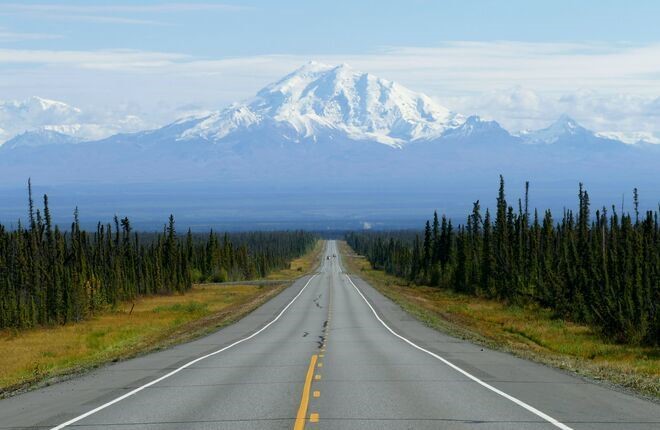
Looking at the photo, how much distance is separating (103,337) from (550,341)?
29.7 m

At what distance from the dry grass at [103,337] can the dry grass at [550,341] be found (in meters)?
14.9

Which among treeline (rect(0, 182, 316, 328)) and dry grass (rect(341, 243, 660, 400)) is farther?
treeline (rect(0, 182, 316, 328))

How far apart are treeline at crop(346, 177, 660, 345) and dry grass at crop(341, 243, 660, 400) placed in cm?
165

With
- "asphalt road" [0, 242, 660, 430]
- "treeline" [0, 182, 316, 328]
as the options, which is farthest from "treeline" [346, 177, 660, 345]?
"treeline" [0, 182, 316, 328]

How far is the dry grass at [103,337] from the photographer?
3966 cm

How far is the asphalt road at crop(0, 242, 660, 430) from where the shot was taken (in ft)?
51.8

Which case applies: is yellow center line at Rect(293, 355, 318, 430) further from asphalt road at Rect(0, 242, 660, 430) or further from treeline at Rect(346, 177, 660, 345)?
treeline at Rect(346, 177, 660, 345)

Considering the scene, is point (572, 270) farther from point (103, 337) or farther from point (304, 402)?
point (304, 402)

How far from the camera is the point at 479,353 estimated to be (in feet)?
104

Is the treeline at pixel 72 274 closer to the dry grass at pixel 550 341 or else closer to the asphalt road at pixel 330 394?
the dry grass at pixel 550 341

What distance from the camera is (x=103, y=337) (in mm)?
60406

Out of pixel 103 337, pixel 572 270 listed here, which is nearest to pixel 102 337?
pixel 103 337

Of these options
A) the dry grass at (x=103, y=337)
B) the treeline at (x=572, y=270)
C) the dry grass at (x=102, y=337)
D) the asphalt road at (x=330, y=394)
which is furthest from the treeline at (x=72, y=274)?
the asphalt road at (x=330, y=394)

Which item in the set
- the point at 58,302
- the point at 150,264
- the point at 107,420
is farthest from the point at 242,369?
the point at 150,264
